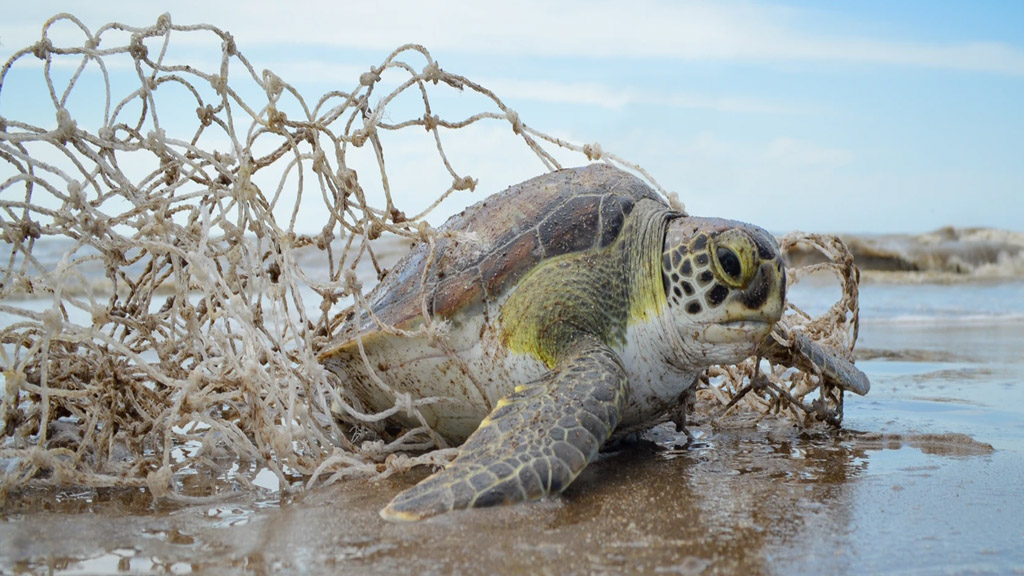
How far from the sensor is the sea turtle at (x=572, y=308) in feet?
10.9

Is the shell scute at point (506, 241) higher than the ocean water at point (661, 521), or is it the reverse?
the shell scute at point (506, 241)

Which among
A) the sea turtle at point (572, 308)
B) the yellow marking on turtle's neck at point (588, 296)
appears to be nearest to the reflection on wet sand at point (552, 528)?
the sea turtle at point (572, 308)

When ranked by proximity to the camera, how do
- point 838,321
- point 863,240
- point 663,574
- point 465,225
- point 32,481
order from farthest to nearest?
point 863,240
point 838,321
point 465,225
point 32,481
point 663,574

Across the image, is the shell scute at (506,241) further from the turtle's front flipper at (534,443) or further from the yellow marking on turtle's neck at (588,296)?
the turtle's front flipper at (534,443)

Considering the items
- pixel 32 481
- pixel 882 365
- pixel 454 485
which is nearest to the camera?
pixel 454 485

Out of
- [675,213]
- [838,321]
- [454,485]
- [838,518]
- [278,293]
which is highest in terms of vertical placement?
[675,213]

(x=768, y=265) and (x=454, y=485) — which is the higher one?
(x=768, y=265)

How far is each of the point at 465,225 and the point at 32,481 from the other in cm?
200

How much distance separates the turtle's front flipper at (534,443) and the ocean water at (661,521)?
6cm

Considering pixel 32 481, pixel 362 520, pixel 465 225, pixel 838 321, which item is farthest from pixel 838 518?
pixel 32 481

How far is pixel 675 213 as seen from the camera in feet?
12.4

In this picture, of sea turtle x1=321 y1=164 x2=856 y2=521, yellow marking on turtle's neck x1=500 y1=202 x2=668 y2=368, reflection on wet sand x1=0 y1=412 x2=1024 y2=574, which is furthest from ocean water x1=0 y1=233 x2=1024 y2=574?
yellow marking on turtle's neck x1=500 y1=202 x2=668 y2=368

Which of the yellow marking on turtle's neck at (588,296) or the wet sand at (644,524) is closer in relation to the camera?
the wet sand at (644,524)

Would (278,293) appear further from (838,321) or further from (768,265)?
(838,321)
